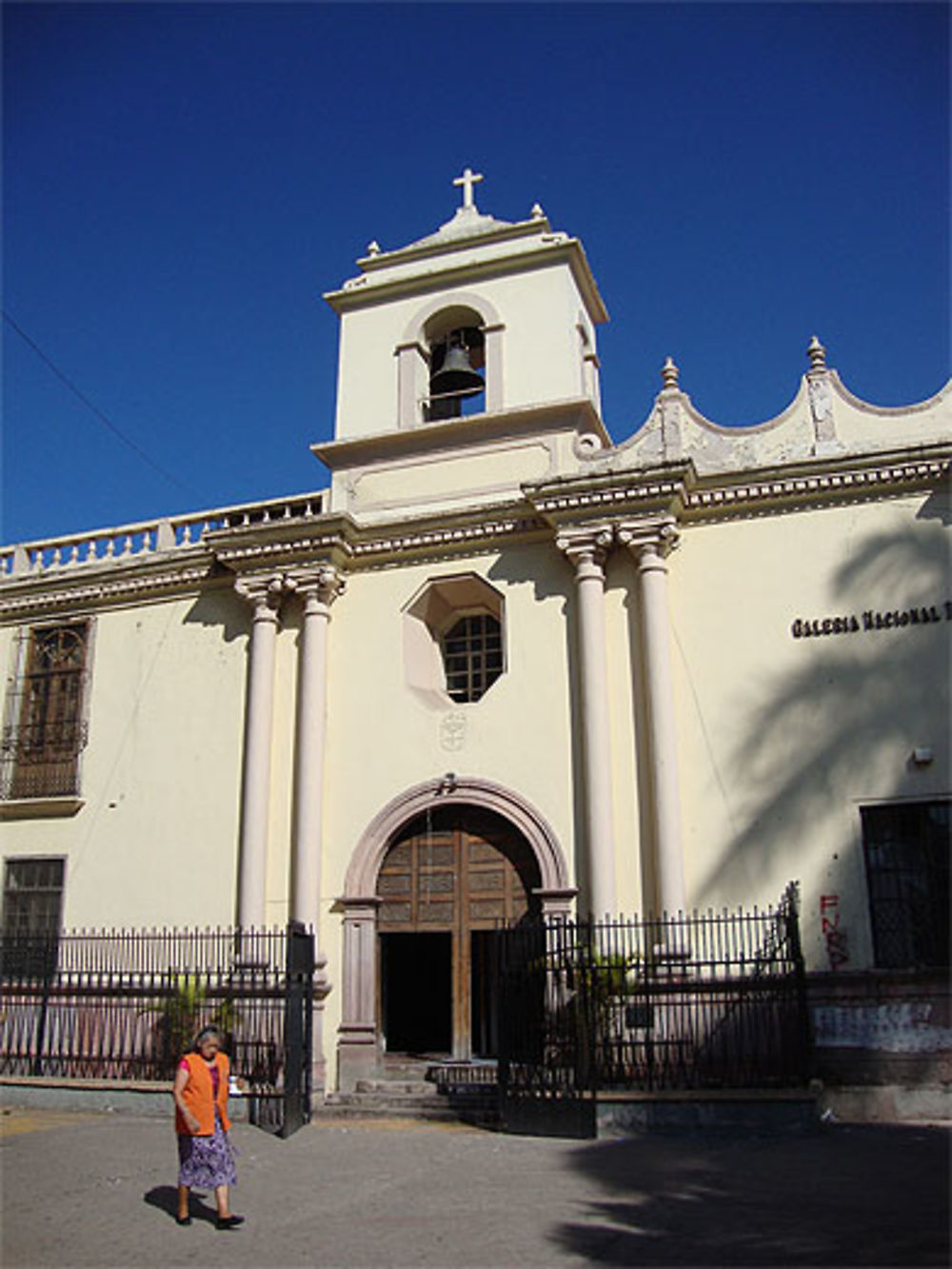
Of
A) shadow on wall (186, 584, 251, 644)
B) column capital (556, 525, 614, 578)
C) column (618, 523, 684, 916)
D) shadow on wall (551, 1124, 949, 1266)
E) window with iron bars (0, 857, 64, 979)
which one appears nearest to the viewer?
shadow on wall (551, 1124, 949, 1266)

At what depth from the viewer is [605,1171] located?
905 cm

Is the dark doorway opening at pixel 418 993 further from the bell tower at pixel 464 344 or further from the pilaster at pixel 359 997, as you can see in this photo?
the bell tower at pixel 464 344

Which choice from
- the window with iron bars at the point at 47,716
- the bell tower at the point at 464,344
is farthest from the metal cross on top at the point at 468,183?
the window with iron bars at the point at 47,716

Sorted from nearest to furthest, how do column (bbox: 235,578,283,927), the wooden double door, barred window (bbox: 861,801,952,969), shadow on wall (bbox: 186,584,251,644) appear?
barred window (bbox: 861,801,952,969), the wooden double door, column (bbox: 235,578,283,927), shadow on wall (bbox: 186,584,251,644)

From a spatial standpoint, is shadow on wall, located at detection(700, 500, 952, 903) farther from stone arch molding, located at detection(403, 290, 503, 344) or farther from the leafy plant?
stone arch molding, located at detection(403, 290, 503, 344)

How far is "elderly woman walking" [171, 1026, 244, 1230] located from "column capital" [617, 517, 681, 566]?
27.4ft

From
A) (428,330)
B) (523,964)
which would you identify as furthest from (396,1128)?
(428,330)

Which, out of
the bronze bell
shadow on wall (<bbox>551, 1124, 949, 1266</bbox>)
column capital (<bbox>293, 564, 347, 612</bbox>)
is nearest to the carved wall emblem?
column capital (<bbox>293, 564, 347, 612</bbox>)

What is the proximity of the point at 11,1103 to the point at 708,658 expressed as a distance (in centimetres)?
999

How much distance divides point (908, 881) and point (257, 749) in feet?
27.0

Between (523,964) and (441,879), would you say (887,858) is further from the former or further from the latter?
(441,879)

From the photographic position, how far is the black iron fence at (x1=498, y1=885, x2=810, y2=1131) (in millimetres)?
11391

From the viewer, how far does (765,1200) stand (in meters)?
7.77

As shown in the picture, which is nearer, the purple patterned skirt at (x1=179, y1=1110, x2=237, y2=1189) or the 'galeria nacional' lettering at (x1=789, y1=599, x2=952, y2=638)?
the purple patterned skirt at (x1=179, y1=1110, x2=237, y2=1189)
